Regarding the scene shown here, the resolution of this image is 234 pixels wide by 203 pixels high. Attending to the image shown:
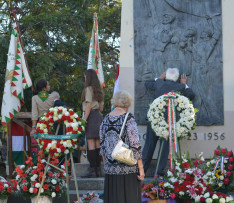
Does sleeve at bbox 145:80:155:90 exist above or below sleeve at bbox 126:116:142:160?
above

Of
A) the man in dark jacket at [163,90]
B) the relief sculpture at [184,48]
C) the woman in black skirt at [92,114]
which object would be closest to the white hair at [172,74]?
the man in dark jacket at [163,90]

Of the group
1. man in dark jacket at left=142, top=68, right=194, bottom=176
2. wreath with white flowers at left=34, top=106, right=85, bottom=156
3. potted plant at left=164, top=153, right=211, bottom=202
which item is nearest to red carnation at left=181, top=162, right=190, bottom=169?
potted plant at left=164, top=153, right=211, bottom=202

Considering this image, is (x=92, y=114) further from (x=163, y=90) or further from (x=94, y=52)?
(x=94, y=52)

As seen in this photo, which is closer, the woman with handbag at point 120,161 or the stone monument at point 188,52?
the woman with handbag at point 120,161

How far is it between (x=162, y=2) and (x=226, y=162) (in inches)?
136

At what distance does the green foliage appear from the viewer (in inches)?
488

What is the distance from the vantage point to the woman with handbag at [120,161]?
507cm

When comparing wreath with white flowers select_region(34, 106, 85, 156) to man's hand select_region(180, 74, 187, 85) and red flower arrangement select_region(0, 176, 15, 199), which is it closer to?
red flower arrangement select_region(0, 176, 15, 199)

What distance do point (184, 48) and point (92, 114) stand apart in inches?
87.5

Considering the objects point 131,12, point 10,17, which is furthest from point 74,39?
point 131,12

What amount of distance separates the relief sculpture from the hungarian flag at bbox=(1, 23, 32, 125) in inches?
93.0

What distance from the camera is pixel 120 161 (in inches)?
198

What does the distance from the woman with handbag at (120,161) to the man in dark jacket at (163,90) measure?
211cm

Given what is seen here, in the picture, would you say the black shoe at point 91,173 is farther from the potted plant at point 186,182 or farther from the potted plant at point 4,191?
the potted plant at point 186,182
